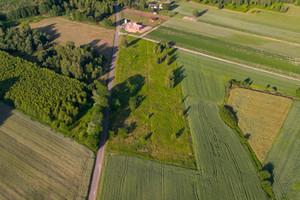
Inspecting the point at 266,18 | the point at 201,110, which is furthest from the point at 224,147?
the point at 266,18

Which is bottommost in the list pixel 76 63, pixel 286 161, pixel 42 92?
pixel 286 161

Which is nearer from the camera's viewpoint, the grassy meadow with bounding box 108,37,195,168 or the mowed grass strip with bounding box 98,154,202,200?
the mowed grass strip with bounding box 98,154,202,200

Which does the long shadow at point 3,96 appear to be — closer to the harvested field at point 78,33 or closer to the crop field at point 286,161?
the harvested field at point 78,33

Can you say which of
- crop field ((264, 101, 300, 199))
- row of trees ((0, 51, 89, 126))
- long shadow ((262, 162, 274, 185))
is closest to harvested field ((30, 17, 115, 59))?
row of trees ((0, 51, 89, 126))

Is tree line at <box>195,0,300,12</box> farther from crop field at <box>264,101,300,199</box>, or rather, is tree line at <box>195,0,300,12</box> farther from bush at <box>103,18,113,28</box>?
crop field at <box>264,101,300,199</box>

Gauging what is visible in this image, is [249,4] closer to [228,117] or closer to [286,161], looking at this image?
Answer: [228,117]

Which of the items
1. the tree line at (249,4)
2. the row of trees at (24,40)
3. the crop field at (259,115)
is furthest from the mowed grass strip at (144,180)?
the tree line at (249,4)

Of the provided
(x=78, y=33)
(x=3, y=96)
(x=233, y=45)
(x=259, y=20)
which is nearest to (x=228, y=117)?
(x=233, y=45)
